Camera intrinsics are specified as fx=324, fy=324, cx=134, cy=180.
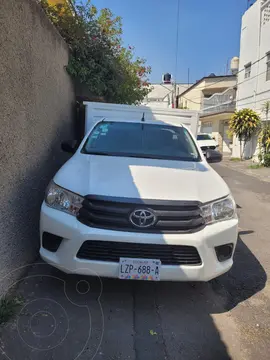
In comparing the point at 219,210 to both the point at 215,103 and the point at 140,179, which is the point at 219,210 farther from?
the point at 215,103

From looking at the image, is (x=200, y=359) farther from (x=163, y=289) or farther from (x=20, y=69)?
(x=20, y=69)

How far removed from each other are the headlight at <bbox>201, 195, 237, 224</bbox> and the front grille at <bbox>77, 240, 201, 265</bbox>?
1.05ft

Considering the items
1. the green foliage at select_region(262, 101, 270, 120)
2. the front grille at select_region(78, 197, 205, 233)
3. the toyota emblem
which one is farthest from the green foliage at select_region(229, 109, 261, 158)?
the toyota emblem

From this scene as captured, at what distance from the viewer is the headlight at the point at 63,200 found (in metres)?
2.79

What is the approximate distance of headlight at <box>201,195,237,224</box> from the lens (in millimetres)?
2824

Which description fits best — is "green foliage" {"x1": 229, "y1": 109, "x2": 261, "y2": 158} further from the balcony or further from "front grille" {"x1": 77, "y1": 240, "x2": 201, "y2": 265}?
"front grille" {"x1": 77, "y1": 240, "x2": 201, "y2": 265}

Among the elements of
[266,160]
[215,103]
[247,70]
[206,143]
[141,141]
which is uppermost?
[247,70]

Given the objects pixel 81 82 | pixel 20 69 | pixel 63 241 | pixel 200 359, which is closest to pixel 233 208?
pixel 200 359

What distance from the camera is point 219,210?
2912 mm

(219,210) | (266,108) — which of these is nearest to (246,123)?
(266,108)

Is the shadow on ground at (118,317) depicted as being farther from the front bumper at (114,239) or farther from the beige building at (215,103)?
the beige building at (215,103)

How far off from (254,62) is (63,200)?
17721mm

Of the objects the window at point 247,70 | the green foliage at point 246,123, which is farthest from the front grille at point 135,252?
the window at point 247,70

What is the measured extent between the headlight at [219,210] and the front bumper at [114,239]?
0.21 feet
